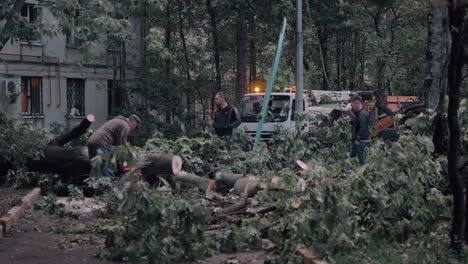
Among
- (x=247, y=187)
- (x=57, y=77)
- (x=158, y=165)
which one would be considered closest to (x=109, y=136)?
(x=158, y=165)

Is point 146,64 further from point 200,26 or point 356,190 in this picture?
point 356,190

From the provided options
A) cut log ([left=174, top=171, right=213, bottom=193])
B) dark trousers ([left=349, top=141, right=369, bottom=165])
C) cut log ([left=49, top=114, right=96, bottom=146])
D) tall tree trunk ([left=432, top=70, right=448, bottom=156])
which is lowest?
cut log ([left=174, top=171, right=213, bottom=193])

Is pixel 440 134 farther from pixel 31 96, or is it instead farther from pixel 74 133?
pixel 31 96

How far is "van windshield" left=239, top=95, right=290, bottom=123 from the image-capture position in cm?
2355

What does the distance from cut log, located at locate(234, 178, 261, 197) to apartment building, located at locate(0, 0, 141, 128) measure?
63.7 feet

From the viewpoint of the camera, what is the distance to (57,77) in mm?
31281

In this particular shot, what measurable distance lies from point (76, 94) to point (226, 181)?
74.6 ft

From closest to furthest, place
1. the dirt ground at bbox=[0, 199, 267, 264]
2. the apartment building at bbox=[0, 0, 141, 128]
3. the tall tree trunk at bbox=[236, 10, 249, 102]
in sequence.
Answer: the dirt ground at bbox=[0, 199, 267, 264], the tall tree trunk at bbox=[236, 10, 249, 102], the apartment building at bbox=[0, 0, 141, 128]

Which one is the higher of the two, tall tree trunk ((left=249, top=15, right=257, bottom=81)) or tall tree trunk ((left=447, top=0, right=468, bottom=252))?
tall tree trunk ((left=249, top=15, right=257, bottom=81))

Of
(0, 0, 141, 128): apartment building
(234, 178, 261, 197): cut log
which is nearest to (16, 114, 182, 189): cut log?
(234, 178, 261, 197): cut log

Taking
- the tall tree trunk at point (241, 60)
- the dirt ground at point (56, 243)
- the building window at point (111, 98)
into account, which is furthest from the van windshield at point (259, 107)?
the dirt ground at point (56, 243)

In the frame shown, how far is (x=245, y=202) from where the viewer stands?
29.9 feet

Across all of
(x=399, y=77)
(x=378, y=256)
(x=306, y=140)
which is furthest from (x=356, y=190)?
(x=399, y=77)

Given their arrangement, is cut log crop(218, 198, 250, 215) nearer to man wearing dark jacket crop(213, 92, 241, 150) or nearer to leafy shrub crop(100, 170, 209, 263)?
leafy shrub crop(100, 170, 209, 263)
